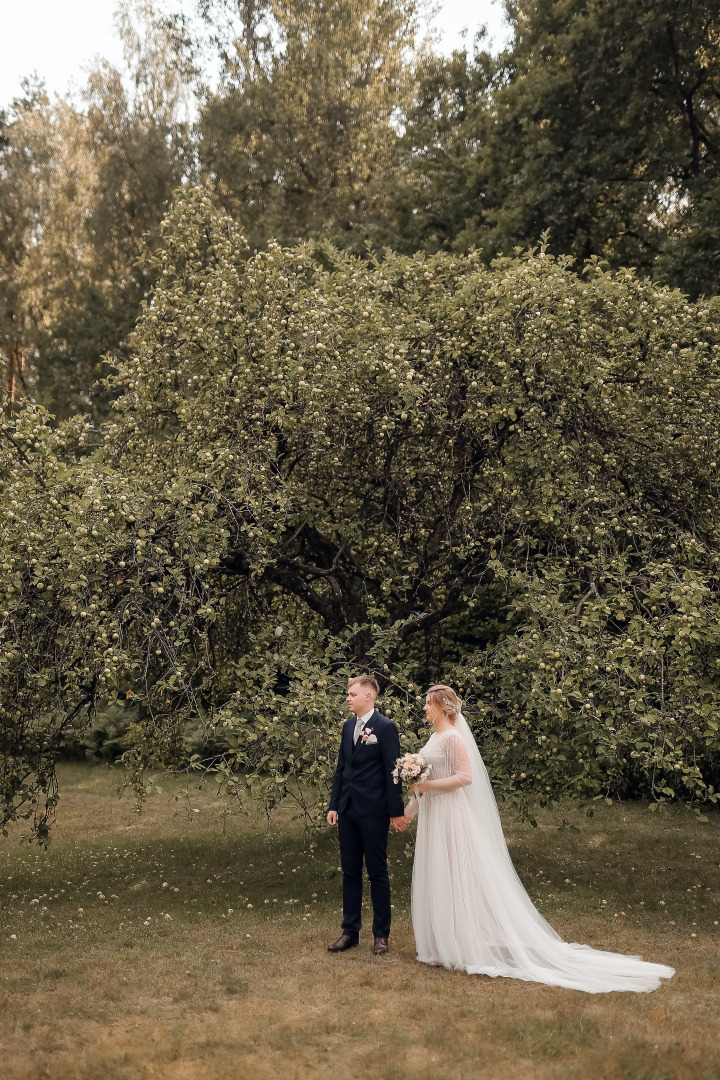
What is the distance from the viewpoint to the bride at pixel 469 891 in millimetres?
7930

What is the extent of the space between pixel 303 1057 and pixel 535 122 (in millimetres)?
19707

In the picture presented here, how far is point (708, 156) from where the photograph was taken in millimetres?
20453

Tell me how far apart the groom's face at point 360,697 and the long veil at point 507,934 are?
2.62ft

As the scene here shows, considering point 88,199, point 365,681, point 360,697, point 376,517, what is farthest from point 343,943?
point 88,199

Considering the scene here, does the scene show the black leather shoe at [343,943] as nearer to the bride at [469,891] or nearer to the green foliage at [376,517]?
the bride at [469,891]

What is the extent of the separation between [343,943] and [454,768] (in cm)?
191

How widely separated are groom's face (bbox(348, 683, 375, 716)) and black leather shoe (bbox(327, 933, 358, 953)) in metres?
2.03

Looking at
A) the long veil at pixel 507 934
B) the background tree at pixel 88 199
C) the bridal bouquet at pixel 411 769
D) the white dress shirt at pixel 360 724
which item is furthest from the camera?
the background tree at pixel 88 199

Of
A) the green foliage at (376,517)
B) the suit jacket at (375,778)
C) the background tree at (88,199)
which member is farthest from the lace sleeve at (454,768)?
the background tree at (88,199)

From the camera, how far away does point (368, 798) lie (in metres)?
8.44

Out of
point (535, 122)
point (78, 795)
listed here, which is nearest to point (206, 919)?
point (78, 795)

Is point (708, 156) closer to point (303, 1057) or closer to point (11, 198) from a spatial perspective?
point (303, 1057)

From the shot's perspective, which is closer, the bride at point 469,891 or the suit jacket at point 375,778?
the bride at point 469,891

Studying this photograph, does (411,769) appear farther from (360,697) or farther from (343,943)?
(343,943)
